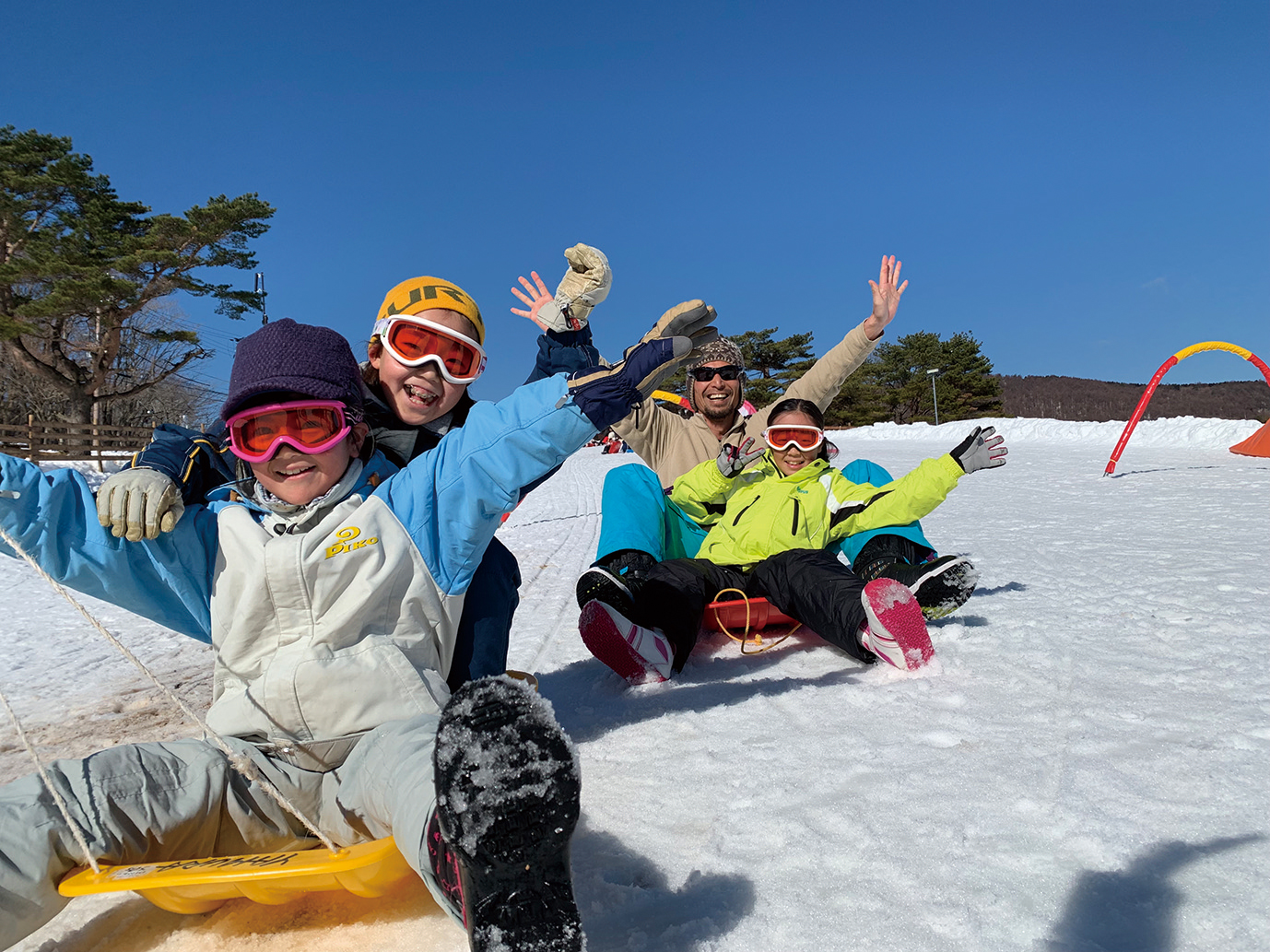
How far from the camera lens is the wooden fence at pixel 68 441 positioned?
17.3 m

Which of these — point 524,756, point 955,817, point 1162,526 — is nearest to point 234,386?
point 524,756

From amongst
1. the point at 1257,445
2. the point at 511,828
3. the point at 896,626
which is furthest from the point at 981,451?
the point at 1257,445

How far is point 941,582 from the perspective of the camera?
2789 millimetres

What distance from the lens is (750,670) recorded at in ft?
8.91

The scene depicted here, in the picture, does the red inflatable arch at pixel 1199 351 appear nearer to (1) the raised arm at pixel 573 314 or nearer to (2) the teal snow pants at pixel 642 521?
(2) the teal snow pants at pixel 642 521

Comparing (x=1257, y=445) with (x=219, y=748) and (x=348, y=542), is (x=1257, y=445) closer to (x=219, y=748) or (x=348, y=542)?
(x=348, y=542)

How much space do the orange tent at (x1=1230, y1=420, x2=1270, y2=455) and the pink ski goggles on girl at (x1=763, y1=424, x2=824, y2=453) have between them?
37.5 feet

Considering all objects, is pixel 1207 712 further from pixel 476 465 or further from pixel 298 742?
pixel 298 742

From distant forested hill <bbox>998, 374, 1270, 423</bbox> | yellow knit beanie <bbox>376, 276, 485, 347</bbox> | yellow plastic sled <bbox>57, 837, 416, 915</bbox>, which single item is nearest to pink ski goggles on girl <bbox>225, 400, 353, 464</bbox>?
yellow knit beanie <bbox>376, 276, 485, 347</bbox>

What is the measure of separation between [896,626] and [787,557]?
0.65 m

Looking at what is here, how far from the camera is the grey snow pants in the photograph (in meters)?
1.17

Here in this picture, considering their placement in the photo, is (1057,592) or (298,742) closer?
(298,742)

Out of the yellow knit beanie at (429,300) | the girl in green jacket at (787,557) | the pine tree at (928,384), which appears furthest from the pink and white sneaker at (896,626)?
the pine tree at (928,384)

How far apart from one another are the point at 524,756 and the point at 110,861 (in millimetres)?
804
